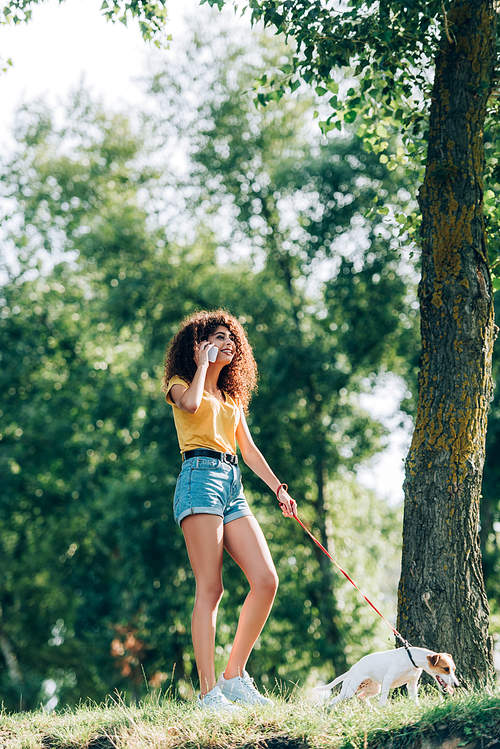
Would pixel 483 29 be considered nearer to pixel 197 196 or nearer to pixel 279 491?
pixel 279 491

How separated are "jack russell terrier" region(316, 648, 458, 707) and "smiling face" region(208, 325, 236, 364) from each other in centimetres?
185

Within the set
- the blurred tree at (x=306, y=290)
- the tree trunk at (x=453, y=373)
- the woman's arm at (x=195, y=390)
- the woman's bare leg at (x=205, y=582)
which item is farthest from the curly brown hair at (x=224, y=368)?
A: the blurred tree at (x=306, y=290)

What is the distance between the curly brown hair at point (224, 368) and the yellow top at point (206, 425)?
19cm

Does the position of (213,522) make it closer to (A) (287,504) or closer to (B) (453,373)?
(A) (287,504)

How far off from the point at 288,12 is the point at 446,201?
1777 millimetres

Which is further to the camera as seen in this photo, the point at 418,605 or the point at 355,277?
the point at 355,277

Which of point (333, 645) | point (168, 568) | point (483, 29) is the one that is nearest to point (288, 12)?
point (483, 29)

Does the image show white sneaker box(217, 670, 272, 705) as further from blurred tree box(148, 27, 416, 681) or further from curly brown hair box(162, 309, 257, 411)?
blurred tree box(148, 27, 416, 681)

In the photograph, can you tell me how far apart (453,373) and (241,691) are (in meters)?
2.25

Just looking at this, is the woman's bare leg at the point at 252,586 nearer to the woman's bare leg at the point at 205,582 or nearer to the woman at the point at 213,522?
the woman at the point at 213,522

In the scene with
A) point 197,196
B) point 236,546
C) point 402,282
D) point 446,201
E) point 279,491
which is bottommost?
Result: point 236,546

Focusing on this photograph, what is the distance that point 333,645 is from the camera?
1196 centimetres

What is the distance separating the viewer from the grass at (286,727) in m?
2.71

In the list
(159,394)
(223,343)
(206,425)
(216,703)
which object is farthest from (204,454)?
(159,394)
